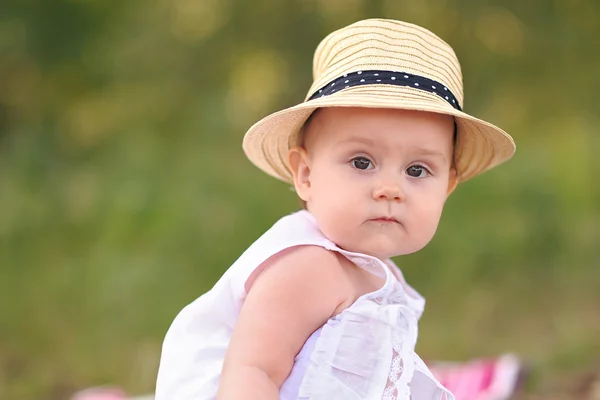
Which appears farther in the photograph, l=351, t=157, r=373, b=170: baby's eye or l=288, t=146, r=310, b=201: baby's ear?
l=288, t=146, r=310, b=201: baby's ear

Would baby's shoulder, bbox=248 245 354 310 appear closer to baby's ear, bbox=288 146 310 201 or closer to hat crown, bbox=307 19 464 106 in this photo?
baby's ear, bbox=288 146 310 201

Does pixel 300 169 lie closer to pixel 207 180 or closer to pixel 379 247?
pixel 379 247

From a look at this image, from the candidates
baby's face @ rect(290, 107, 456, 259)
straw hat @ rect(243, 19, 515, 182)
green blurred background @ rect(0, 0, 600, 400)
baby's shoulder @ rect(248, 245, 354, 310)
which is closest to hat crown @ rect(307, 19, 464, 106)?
straw hat @ rect(243, 19, 515, 182)

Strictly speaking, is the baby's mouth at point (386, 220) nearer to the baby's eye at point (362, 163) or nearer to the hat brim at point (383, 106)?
the baby's eye at point (362, 163)

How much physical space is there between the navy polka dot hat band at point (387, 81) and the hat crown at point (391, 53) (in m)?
0.01

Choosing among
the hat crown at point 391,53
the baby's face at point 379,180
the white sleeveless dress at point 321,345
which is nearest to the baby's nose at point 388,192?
the baby's face at point 379,180

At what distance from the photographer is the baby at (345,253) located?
1448mm

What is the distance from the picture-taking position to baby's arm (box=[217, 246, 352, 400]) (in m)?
1.40

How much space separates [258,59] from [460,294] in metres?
1.54

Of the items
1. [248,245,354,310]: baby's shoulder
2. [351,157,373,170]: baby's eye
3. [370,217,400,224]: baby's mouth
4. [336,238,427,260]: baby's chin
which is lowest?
[248,245,354,310]: baby's shoulder

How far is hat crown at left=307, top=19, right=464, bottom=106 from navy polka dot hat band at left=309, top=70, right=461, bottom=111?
1 cm

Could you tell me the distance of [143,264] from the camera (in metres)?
3.49

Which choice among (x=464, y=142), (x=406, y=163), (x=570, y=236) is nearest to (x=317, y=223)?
(x=406, y=163)

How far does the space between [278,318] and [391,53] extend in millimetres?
536
